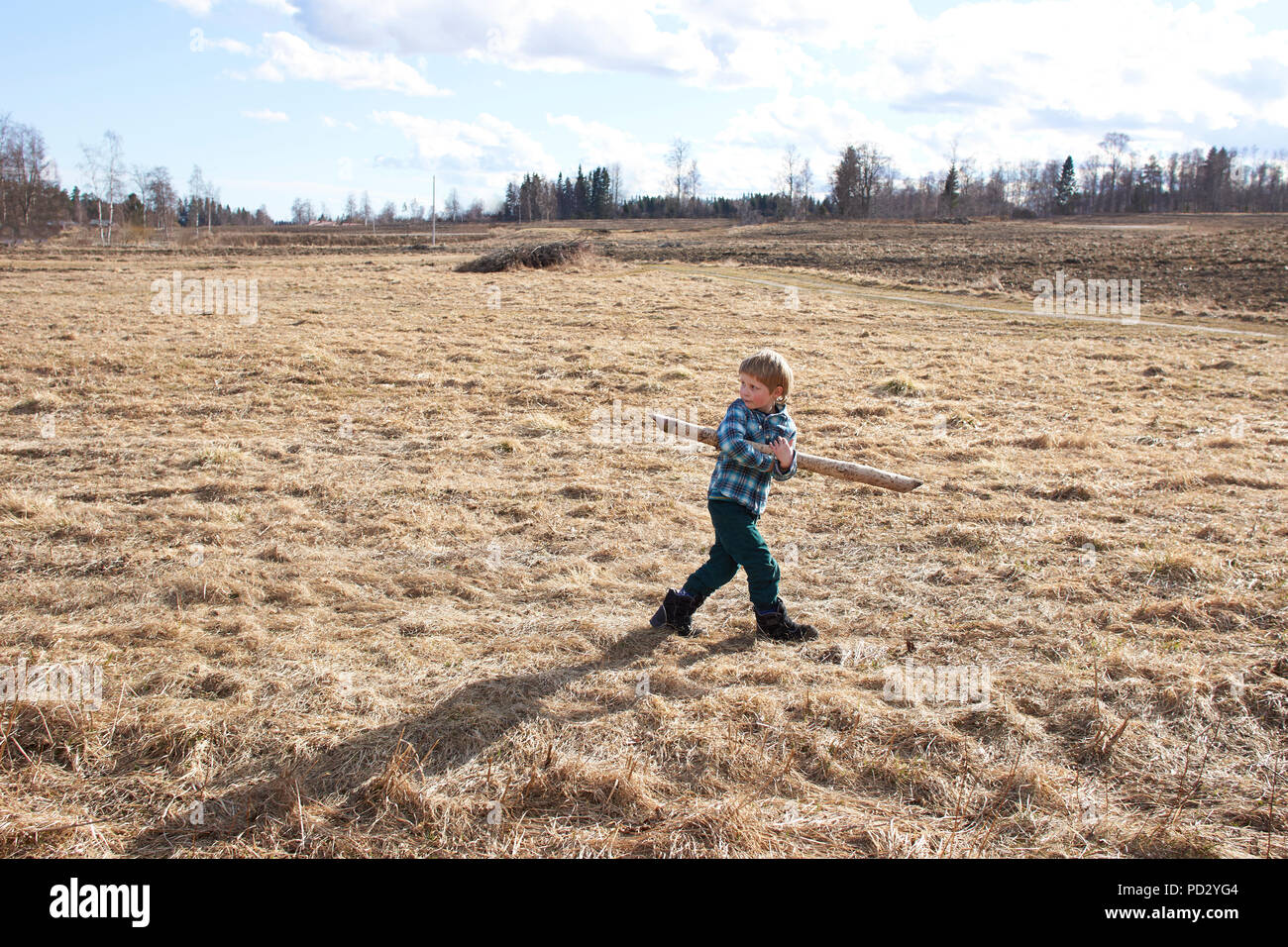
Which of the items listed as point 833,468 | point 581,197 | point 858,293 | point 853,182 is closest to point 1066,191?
point 853,182

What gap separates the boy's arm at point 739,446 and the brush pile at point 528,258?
3208 centimetres

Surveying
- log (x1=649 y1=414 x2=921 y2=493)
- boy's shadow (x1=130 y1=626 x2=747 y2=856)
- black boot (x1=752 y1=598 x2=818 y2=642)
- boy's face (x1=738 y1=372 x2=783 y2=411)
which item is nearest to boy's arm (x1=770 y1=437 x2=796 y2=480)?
boy's face (x1=738 y1=372 x2=783 y2=411)

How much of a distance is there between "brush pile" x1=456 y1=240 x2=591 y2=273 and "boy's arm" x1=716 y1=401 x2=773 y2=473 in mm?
32077

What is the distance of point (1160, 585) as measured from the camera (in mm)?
5844

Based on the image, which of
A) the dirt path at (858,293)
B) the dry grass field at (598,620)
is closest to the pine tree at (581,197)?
the dirt path at (858,293)

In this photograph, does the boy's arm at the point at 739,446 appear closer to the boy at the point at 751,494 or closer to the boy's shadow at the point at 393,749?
the boy at the point at 751,494

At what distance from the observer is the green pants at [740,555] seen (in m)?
4.82

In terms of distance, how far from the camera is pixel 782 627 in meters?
5.04

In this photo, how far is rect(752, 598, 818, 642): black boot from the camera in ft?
16.5

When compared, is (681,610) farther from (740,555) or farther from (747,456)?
(747,456)

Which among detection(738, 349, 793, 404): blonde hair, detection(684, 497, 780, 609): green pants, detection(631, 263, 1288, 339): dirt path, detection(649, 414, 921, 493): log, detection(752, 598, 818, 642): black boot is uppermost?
detection(631, 263, 1288, 339): dirt path

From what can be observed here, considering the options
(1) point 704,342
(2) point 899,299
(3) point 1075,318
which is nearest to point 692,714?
(1) point 704,342

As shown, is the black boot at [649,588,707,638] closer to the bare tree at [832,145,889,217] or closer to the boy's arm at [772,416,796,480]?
the boy's arm at [772,416,796,480]
